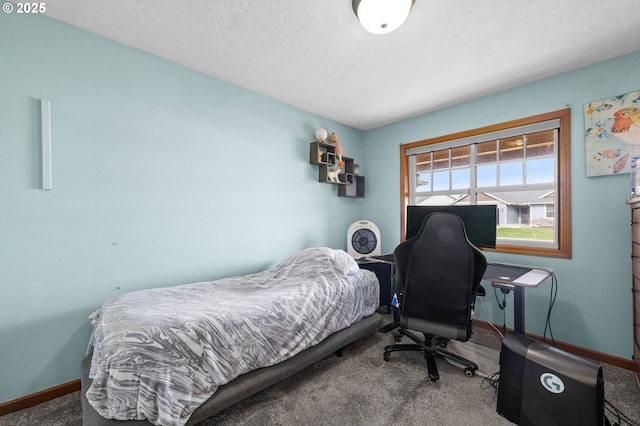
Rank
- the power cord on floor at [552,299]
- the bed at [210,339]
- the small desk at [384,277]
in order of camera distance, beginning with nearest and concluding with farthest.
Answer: the bed at [210,339] → the power cord on floor at [552,299] → the small desk at [384,277]

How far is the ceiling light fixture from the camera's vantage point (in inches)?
58.8

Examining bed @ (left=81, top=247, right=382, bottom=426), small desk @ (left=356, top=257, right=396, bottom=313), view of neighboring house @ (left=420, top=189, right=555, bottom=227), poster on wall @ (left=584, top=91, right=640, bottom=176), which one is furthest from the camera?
small desk @ (left=356, top=257, right=396, bottom=313)

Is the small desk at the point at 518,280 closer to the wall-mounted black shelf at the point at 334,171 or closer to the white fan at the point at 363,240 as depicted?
the white fan at the point at 363,240

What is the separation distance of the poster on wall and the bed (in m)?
2.26

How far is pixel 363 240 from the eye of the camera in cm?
351

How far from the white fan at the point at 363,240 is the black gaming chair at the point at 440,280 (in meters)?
1.43

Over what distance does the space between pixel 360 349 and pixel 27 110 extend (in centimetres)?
302

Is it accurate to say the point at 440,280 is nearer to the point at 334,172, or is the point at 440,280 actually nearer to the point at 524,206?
the point at 524,206

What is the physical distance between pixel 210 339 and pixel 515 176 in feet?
10.6

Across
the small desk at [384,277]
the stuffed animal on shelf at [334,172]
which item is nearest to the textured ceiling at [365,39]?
the stuffed animal on shelf at [334,172]

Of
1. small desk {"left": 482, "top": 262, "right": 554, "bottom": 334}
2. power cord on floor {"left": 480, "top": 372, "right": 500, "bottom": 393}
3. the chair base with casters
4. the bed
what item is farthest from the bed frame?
small desk {"left": 482, "top": 262, "right": 554, "bottom": 334}

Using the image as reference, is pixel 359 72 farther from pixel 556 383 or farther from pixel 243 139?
pixel 556 383

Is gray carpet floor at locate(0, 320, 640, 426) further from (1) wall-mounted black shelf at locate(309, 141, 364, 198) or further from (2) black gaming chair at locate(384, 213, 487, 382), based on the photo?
(1) wall-mounted black shelf at locate(309, 141, 364, 198)

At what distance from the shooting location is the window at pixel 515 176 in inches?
96.9
